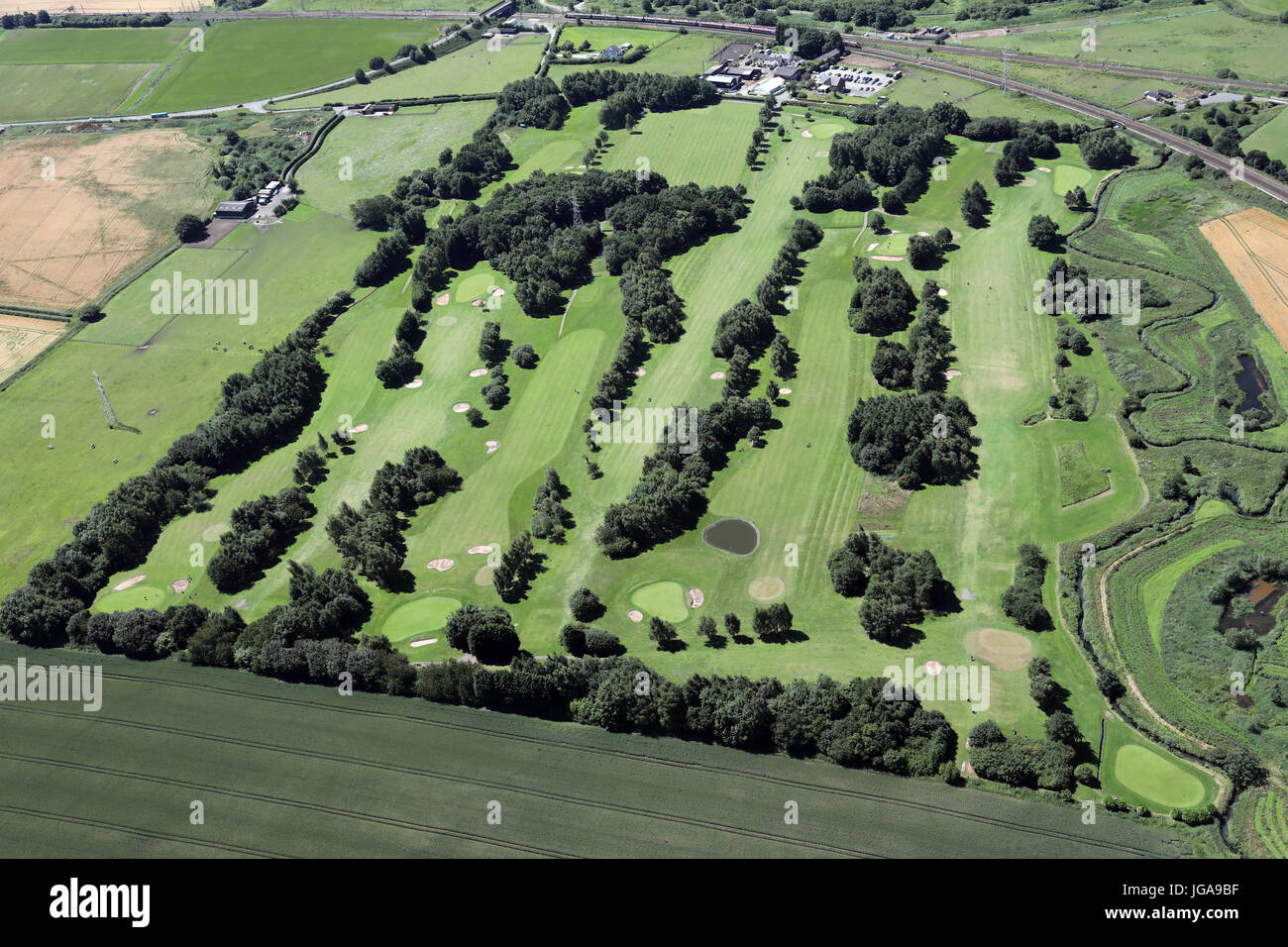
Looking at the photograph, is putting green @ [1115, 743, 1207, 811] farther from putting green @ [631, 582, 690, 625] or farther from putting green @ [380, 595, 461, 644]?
putting green @ [380, 595, 461, 644]

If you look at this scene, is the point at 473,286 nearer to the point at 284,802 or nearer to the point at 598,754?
the point at 598,754

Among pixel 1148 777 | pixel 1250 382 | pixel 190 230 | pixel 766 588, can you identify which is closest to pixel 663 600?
pixel 766 588

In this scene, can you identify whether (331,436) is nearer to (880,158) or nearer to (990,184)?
(880,158)

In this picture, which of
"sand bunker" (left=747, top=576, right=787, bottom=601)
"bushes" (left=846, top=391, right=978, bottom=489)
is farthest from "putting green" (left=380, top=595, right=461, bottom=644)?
"bushes" (left=846, top=391, right=978, bottom=489)

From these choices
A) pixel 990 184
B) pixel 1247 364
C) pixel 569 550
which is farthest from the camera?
pixel 990 184
